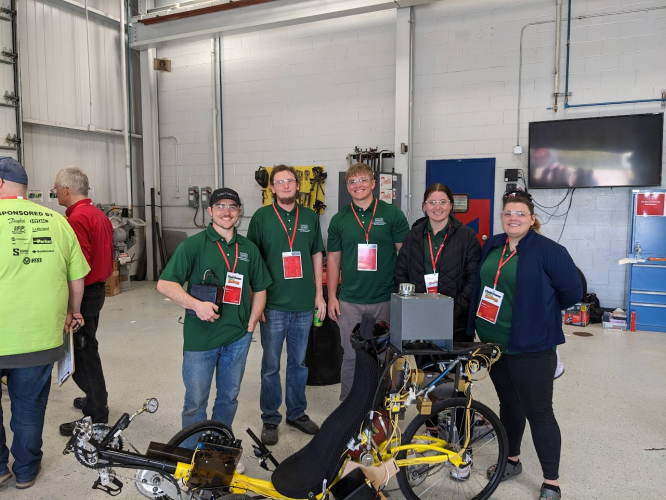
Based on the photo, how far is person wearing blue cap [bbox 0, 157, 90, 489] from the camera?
1.98 meters

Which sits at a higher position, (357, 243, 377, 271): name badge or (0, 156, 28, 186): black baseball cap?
(0, 156, 28, 186): black baseball cap

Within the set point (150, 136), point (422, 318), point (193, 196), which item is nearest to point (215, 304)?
point (422, 318)

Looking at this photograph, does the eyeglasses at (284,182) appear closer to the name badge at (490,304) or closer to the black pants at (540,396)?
the name badge at (490,304)

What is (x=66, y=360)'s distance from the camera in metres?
2.31

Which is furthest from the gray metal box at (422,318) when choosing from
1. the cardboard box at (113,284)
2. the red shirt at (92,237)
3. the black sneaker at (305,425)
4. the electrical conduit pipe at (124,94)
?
the electrical conduit pipe at (124,94)

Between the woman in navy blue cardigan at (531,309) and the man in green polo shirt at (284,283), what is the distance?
0.98m

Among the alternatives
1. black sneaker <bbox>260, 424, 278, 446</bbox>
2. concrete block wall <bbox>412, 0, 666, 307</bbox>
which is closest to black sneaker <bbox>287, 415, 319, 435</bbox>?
black sneaker <bbox>260, 424, 278, 446</bbox>

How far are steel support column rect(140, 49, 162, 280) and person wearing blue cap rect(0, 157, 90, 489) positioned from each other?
6048mm

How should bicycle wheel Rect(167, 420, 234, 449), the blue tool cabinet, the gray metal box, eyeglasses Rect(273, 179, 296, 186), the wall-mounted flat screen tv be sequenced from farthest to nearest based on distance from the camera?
the wall-mounted flat screen tv, the blue tool cabinet, eyeglasses Rect(273, 179, 296, 186), bicycle wheel Rect(167, 420, 234, 449), the gray metal box

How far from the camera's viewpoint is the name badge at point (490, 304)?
2068mm

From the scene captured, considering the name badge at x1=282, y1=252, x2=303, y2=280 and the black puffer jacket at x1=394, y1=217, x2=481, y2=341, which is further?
the name badge at x1=282, y1=252, x2=303, y2=280

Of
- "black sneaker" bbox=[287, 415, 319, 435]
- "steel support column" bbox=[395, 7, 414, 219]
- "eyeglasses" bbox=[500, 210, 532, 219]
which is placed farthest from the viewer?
"steel support column" bbox=[395, 7, 414, 219]

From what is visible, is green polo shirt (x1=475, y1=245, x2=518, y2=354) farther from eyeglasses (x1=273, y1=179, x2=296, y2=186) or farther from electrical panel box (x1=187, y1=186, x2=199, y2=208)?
electrical panel box (x1=187, y1=186, x2=199, y2=208)

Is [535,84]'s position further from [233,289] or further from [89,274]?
[89,274]
